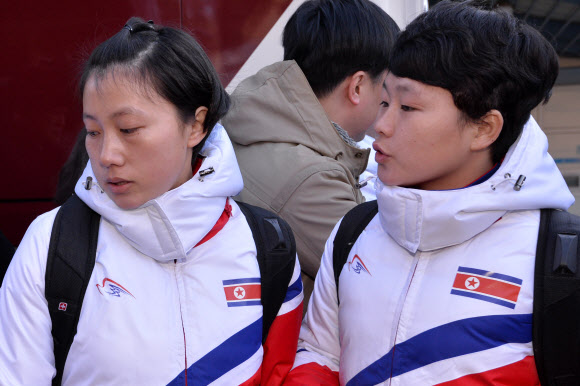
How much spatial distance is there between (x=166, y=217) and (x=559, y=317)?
0.85 metres

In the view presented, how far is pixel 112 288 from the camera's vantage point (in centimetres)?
158

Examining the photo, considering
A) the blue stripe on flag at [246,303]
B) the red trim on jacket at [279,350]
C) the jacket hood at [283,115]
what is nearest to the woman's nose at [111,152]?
the blue stripe on flag at [246,303]

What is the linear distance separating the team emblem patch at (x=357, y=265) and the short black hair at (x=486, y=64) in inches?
15.8

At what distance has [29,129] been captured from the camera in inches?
100

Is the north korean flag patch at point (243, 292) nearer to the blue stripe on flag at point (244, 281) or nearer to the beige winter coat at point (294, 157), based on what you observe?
the blue stripe on flag at point (244, 281)

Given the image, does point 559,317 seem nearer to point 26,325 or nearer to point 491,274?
point 491,274

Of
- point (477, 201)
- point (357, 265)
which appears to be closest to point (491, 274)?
point (477, 201)

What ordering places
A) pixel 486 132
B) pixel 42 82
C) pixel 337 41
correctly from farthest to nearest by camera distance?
→ pixel 42 82 < pixel 337 41 < pixel 486 132

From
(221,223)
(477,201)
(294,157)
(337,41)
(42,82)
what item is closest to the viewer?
(477,201)

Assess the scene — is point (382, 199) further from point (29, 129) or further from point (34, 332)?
point (29, 129)

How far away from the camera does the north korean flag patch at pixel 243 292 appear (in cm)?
169

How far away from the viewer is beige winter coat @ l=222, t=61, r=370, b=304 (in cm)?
212

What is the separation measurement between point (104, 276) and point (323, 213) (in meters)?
0.74

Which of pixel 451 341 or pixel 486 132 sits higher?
pixel 486 132
